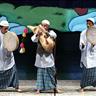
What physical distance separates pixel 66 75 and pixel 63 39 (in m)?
0.91

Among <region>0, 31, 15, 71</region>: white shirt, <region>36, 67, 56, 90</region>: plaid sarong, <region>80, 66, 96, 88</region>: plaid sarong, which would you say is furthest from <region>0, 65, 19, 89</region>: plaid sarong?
<region>80, 66, 96, 88</region>: plaid sarong

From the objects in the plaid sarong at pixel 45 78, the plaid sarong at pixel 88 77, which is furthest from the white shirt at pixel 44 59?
the plaid sarong at pixel 88 77

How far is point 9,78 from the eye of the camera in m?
12.3

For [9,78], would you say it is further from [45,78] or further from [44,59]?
[44,59]

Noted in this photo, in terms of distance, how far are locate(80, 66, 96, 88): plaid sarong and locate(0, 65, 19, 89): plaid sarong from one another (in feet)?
4.99

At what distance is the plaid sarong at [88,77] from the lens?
12.4 metres

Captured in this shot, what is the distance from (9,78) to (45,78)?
79 cm

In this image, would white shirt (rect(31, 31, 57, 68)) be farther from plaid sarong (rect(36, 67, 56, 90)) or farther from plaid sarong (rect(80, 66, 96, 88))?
plaid sarong (rect(80, 66, 96, 88))

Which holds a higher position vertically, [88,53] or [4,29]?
[4,29]

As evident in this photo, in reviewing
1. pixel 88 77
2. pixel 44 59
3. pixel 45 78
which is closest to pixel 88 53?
pixel 88 77

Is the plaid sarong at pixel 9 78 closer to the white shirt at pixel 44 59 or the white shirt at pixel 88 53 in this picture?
the white shirt at pixel 44 59

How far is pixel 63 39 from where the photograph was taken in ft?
44.7

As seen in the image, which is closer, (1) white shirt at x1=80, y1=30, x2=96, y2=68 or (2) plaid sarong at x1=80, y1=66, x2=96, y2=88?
(1) white shirt at x1=80, y1=30, x2=96, y2=68

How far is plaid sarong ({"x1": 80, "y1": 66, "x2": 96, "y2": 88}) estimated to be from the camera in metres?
12.4
